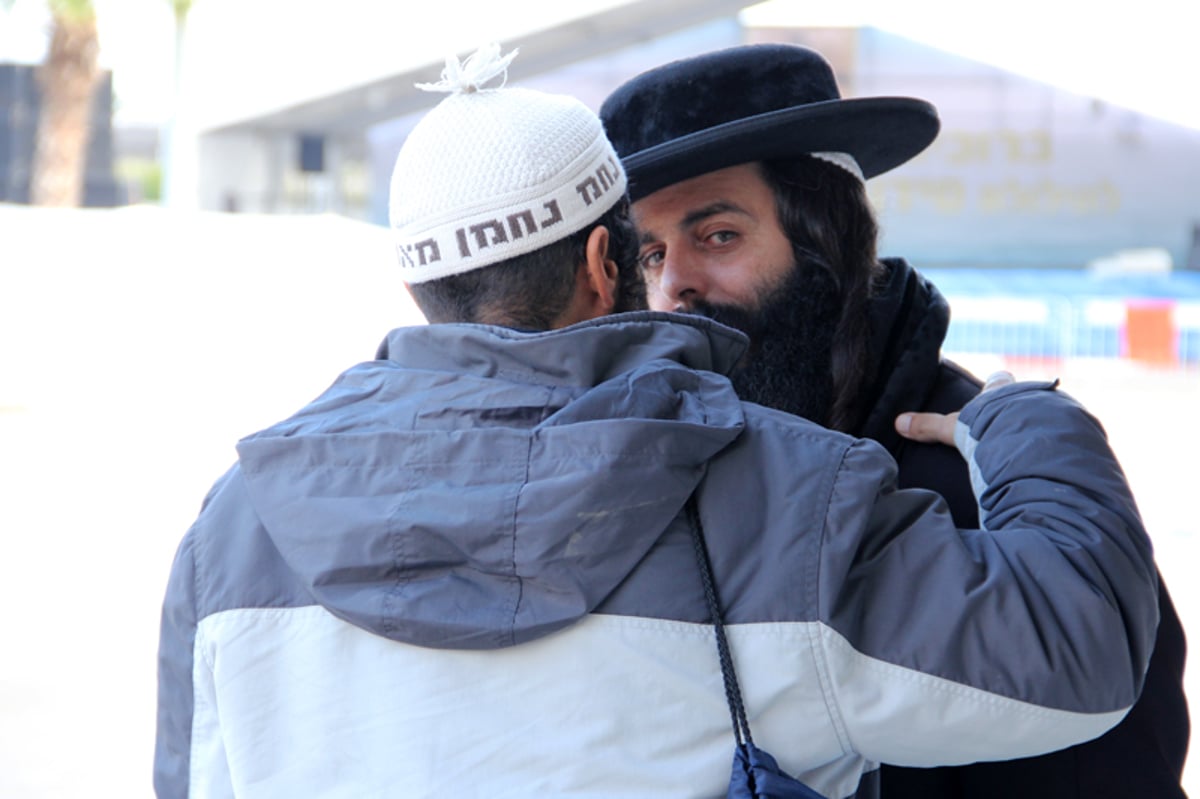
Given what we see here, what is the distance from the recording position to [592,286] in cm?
161

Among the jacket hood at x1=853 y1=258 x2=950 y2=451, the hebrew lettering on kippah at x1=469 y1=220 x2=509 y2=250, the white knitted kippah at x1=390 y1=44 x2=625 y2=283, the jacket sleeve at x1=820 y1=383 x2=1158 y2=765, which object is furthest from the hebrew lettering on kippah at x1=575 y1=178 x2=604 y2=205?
the jacket hood at x1=853 y1=258 x2=950 y2=451

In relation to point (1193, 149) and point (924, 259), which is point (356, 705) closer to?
point (924, 259)

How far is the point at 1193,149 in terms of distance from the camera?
95.9 ft

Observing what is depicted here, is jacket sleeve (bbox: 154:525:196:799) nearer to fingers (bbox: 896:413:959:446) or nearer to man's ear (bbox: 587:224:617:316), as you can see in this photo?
man's ear (bbox: 587:224:617:316)

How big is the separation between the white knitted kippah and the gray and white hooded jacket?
133 millimetres

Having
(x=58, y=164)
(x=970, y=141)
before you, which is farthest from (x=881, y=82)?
(x=58, y=164)

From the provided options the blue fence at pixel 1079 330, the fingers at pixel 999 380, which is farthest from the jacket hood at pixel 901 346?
the blue fence at pixel 1079 330

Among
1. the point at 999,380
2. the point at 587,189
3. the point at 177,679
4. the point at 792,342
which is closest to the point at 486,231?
the point at 587,189

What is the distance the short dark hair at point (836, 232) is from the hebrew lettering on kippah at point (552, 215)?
90cm

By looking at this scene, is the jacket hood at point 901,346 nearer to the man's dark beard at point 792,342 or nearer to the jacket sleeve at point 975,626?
the man's dark beard at point 792,342

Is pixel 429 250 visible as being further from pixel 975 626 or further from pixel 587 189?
pixel 975 626

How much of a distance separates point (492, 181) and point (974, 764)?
1.09 meters

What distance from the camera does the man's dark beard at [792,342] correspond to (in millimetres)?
2338

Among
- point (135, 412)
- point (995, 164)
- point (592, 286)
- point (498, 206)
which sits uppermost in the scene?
point (498, 206)
